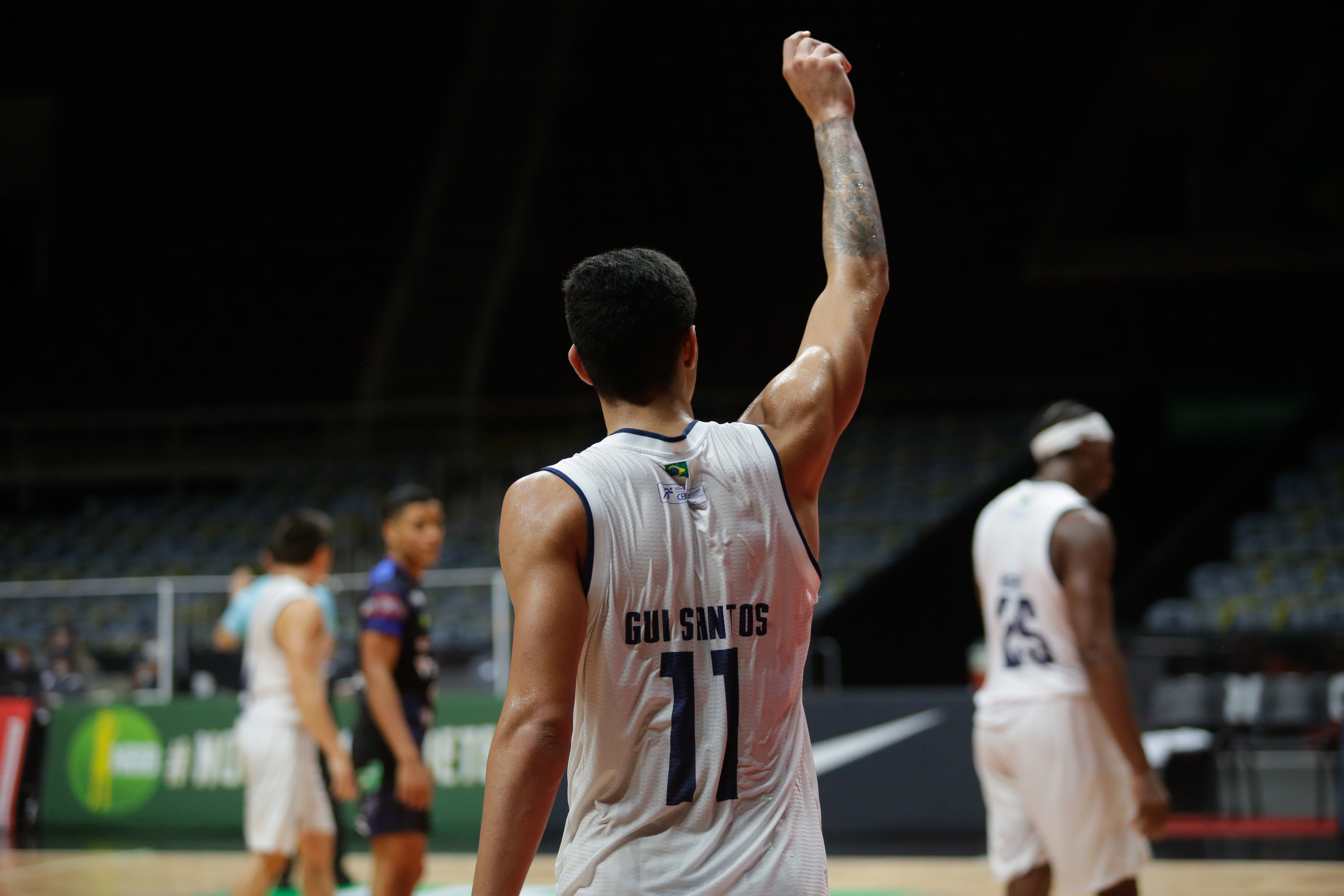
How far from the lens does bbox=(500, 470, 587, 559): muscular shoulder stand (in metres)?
2.04

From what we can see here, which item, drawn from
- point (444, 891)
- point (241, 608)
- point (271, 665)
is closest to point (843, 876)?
point (444, 891)

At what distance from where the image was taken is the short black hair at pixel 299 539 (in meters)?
6.08

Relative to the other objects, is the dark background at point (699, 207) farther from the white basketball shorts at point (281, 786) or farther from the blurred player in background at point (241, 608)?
the white basketball shorts at point (281, 786)

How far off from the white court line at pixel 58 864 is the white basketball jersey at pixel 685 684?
7.78 meters

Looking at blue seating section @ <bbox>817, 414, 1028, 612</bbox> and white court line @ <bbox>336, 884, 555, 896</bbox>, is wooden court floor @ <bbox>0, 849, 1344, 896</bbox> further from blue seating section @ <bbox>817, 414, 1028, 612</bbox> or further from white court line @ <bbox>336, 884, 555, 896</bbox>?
blue seating section @ <bbox>817, 414, 1028, 612</bbox>

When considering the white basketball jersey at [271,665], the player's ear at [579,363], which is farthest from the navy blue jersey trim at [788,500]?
the white basketball jersey at [271,665]

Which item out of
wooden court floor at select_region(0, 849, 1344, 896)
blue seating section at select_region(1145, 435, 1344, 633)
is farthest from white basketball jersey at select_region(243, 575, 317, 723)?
blue seating section at select_region(1145, 435, 1344, 633)

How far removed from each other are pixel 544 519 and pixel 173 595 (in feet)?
34.1

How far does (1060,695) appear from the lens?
455cm

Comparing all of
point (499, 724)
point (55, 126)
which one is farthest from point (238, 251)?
point (499, 724)

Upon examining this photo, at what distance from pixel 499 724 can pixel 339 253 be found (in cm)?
2046

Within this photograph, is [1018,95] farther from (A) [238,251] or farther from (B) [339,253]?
(A) [238,251]

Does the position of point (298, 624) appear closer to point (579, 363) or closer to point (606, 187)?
point (579, 363)

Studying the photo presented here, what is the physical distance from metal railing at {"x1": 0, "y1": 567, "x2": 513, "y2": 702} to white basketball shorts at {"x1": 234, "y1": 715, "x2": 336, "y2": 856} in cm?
442
